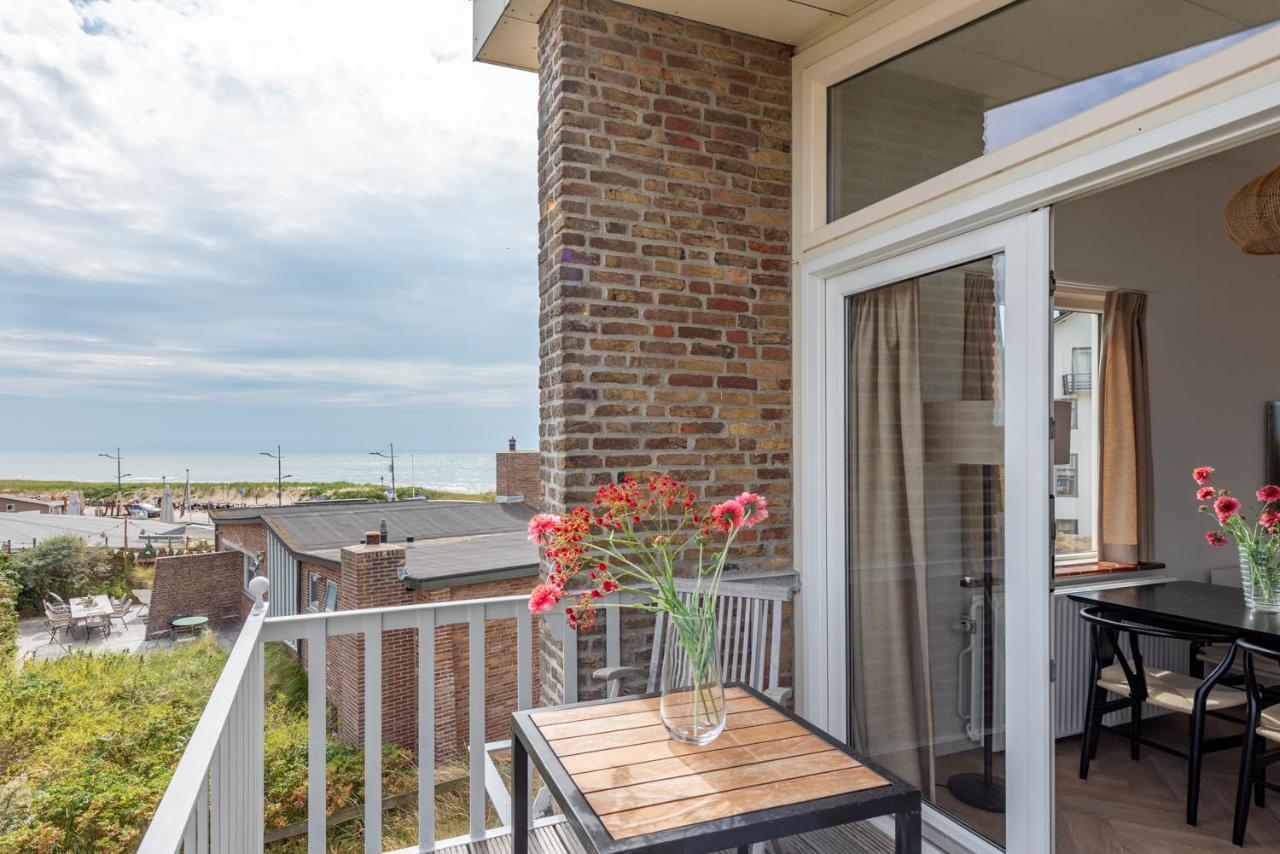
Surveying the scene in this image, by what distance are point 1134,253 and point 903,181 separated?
2542mm

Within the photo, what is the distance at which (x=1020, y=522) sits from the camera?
6.50 feet

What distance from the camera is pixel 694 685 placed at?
5.35 feet

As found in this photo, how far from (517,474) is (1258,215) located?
15863mm

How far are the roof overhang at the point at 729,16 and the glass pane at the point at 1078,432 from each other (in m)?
2.51

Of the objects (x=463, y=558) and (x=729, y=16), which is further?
(x=463, y=558)

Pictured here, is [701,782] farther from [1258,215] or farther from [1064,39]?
[1258,215]

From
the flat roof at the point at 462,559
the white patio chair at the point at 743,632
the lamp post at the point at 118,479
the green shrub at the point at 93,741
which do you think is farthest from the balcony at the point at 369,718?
the lamp post at the point at 118,479

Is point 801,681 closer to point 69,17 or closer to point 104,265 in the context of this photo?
point 69,17

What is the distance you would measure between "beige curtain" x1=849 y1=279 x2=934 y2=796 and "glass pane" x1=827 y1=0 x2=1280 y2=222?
1.47ft

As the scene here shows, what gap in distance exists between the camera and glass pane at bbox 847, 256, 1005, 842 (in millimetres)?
2109

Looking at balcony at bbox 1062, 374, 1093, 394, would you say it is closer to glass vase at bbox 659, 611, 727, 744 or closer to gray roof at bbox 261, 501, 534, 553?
glass vase at bbox 659, 611, 727, 744

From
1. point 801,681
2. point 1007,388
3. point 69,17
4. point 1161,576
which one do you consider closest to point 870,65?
point 1007,388

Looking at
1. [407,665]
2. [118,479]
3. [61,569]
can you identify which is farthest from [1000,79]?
[61,569]

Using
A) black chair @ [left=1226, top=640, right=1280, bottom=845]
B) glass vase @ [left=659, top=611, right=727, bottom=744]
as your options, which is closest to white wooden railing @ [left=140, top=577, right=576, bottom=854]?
glass vase @ [left=659, top=611, right=727, bottom=744]
